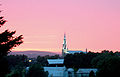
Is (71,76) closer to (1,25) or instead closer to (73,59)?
(73,59)

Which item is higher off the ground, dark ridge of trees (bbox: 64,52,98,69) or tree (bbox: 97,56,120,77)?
dark ridge of trees (bbox: 64,52,98,69)

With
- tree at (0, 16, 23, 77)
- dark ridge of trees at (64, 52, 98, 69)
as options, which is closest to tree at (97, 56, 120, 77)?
tree at (0, 16, 23, 77)

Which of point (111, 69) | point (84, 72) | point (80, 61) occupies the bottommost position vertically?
point (84, 72)

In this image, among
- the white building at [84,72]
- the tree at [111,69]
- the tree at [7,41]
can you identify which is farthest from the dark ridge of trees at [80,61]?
the tree at [7,41]

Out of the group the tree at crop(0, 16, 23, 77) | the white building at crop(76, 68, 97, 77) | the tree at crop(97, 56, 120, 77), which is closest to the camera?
the tree at crop(0, 16, 23, 77)

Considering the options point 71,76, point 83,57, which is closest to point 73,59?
point 83,57

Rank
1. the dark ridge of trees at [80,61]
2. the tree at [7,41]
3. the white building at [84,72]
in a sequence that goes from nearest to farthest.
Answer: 1. the tree at [7,41]
2. the white building at [84,72]
3. the dark ridge of trees at [80,61]

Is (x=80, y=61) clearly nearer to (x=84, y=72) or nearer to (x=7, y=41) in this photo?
(x=84, y=72)

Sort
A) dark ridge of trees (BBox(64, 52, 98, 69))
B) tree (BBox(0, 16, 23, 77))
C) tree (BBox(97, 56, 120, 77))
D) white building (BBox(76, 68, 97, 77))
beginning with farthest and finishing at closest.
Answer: dark ridge of trees (BBox(64, 52, 98, 69))
white building (BBox(76, 68, 97, 77))
tree (BBox(97, 56, 120, 77))
tree (BBox(0, 16, 23, 77))

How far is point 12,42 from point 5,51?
1.14m

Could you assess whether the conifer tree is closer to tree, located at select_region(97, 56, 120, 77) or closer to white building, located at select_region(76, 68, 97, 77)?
tree, located at select_region(97, 56, 120, 77)

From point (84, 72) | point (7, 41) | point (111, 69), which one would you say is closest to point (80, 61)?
point (84, 72)

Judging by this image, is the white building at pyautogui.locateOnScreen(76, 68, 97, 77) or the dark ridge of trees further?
the dark ridge of trees

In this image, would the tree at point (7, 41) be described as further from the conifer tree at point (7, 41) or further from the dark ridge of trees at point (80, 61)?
the dark ridge of trees at point (80, 61)
